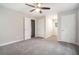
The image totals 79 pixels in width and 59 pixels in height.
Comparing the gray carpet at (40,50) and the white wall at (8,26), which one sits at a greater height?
the white wall at (8,26)

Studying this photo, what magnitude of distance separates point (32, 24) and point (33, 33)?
29.8 inches

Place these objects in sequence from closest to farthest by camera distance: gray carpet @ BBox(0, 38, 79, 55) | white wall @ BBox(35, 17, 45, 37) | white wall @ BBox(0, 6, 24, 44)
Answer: gray carpet @ BBox(0, 38, 79, 55) < white wall @ BBox(0, 6, 24, 44) < white wall @ BBox(35, 17, 45, 37)

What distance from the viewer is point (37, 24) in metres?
5.11

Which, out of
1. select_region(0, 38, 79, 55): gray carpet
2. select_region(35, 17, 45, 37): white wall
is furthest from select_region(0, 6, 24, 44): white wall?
select_region(35, 17, 45, 37): white wall

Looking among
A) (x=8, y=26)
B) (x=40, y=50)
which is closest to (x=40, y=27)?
(x=8, y=26)

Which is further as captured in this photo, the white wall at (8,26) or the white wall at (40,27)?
the white wall at (40,27)

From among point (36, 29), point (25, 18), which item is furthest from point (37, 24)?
point (25, 18)

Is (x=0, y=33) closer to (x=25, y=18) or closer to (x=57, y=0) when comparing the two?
(x=25, y=18)

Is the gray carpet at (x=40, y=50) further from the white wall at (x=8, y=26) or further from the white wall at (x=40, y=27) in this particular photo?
the white wall at (x=40, y=27)

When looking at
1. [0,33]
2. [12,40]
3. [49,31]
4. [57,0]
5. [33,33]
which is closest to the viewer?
[57,0]

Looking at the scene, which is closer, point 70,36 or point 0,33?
point 70,36

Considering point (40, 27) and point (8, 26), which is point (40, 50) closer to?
point (8, 26)

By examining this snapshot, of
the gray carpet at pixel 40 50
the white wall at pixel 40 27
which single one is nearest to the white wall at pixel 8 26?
the gray carpet at pixel 40 50

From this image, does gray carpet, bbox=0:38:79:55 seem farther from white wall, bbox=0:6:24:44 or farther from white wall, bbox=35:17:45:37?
white wall, bbox=35:17:45:37
